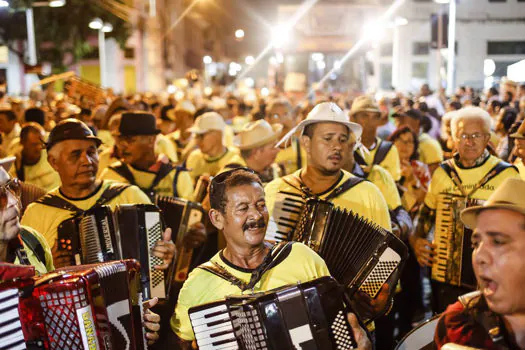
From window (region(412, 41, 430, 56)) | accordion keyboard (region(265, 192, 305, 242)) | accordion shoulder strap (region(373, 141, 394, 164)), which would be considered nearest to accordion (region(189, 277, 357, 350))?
accordion keyboard (region(265, 192, 305, 242))

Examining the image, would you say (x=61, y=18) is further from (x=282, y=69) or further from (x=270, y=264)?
(x=270, y=264)

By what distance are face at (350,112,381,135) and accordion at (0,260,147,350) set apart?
4903 millimetres

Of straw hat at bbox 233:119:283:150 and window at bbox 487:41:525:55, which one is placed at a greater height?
window at bbox 487:41:525:55

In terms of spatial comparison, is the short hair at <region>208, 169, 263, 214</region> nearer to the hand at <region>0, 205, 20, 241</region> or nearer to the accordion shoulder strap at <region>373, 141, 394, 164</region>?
the hand at <region>0, 205, 20, 241</region>

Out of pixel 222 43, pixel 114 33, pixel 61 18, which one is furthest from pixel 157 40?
pixel 222 43

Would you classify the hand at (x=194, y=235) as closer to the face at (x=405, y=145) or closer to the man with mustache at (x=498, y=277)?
the man with mustache at (x=498, y=277)

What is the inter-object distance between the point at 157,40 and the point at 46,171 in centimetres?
4867

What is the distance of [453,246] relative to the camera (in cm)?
575

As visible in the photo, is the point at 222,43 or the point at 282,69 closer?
the point at 282,69

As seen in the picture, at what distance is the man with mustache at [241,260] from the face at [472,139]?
2935 millimetres

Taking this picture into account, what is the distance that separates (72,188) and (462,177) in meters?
3.42

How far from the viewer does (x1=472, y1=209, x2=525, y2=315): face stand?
2654 millimetres

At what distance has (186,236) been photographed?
5.75 m

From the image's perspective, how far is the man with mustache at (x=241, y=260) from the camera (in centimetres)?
365
